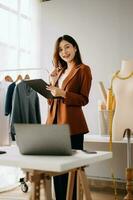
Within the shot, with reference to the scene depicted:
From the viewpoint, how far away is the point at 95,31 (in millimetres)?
3648

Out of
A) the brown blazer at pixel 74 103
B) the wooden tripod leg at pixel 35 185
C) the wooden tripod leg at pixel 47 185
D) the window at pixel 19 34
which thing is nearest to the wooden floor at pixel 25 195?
the brown blazer at pixel 74 103

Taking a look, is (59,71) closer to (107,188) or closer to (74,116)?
(74,116)

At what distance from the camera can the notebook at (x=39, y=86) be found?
2.00 meters

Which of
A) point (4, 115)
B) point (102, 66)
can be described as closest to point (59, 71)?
point (4, 115)

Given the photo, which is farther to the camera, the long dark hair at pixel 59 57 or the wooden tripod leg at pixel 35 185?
the long dark hair at pixel 59 57

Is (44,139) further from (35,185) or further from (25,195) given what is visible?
(25,195)

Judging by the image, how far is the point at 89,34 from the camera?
368 cm

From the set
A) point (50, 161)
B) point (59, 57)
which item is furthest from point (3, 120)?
point (50, 161)

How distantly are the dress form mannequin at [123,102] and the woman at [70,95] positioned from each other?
32 centimetres

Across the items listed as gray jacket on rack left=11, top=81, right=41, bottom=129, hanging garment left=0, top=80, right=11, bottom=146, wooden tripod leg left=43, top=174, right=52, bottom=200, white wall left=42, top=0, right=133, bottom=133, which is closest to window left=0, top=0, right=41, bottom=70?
white wall left=42, top=0, right=133, bottom=133

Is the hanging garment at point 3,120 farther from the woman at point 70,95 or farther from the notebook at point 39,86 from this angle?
the notebook at point 39,86

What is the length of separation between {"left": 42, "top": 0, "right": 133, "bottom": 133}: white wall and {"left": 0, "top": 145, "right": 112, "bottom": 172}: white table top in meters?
2.02

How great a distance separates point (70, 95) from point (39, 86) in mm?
225

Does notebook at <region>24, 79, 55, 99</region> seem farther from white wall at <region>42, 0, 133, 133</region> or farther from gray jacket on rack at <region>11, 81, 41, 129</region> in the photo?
white wall at <region>42, 0, 133, 133</region>
